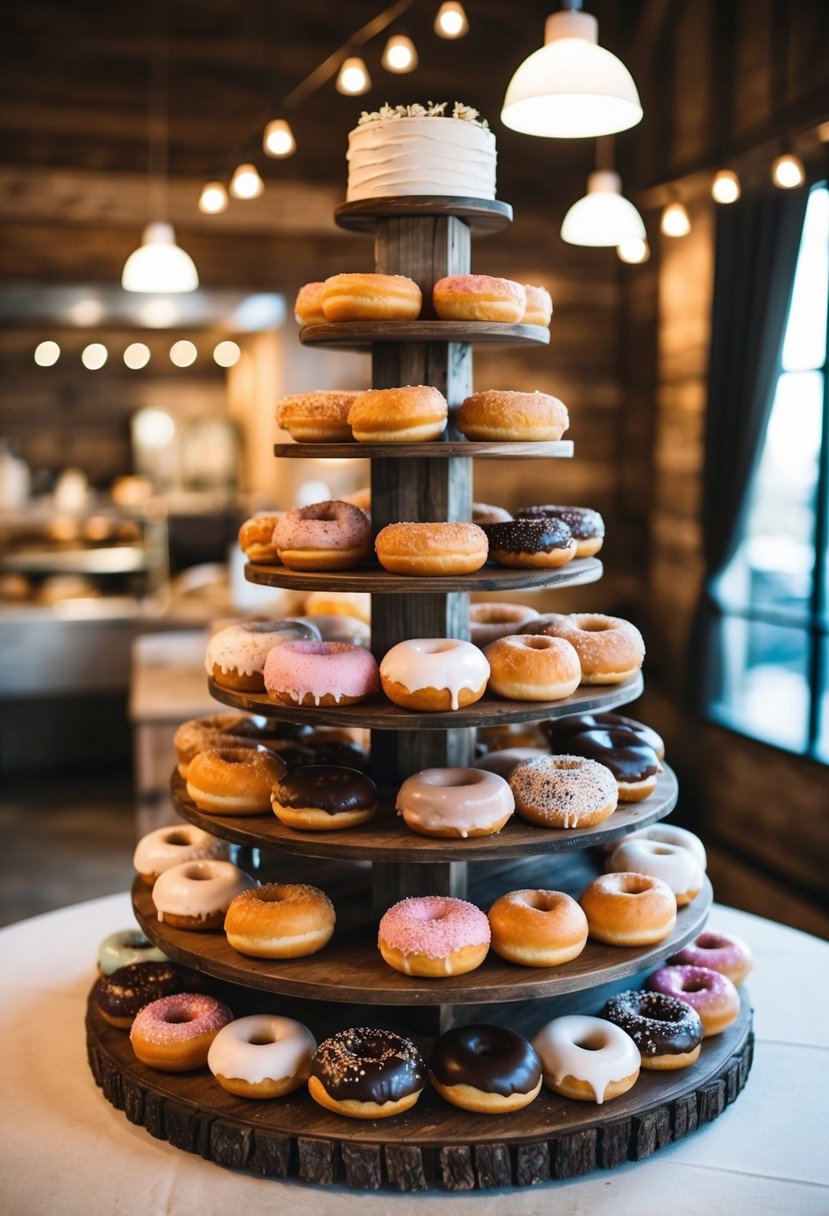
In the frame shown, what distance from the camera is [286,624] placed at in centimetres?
252

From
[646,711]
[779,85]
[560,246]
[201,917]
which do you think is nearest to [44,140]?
[560,246]

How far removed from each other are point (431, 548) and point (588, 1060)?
945 mm

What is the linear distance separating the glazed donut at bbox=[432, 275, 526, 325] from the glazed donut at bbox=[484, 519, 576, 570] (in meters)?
0.39

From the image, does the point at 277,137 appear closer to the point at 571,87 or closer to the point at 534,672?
the point at 571,87

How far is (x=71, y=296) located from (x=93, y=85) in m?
1.10

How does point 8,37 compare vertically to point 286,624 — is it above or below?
above

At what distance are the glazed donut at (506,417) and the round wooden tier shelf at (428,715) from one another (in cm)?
50

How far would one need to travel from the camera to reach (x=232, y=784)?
7.39 feet

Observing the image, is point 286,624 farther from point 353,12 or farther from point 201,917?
point 353,12

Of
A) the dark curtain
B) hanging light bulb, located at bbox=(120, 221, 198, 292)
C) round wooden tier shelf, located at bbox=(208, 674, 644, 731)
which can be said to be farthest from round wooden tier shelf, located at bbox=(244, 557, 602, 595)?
the dark curtain

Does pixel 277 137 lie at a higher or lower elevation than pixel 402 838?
higher

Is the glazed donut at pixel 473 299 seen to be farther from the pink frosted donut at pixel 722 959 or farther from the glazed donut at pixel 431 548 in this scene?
the pink frosted donut at pixel 722 959

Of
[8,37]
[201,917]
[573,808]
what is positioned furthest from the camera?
[8,37]

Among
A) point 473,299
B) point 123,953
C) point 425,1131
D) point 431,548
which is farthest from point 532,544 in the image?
point 123,953
